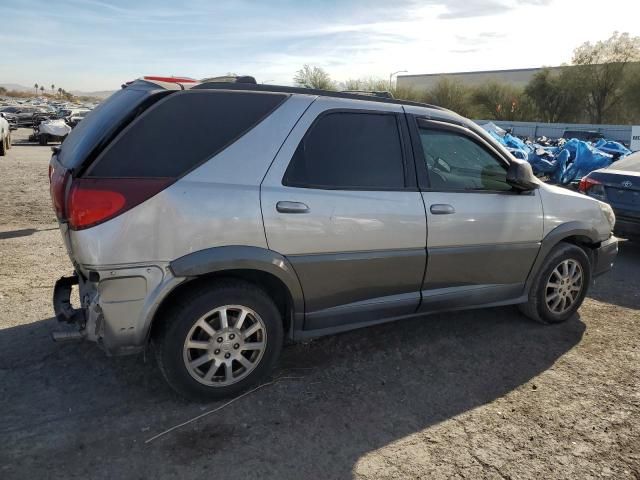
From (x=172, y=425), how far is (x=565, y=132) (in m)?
29.8

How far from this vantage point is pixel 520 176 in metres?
3.85

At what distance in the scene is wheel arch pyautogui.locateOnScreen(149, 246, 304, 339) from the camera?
2.86 metres

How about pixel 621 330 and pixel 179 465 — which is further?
pixel 621 330

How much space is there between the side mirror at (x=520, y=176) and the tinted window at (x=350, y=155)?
964 mm

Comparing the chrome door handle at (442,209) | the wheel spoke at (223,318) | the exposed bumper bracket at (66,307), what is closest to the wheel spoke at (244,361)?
the wheel spoke at (223,318)

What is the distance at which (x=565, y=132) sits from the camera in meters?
27.9

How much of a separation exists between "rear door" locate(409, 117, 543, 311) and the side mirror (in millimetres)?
73

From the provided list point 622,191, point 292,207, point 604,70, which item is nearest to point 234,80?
point 292,207

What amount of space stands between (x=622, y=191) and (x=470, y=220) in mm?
4201

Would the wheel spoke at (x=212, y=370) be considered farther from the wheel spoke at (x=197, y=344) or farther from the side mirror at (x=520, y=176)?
the side mirror at (x=520, y=176)

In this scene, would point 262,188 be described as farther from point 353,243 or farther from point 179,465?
point 179,465

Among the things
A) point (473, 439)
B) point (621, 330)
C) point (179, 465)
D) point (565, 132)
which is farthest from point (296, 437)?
point (565, 132)

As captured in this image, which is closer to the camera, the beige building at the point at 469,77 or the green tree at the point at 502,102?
the green tree at the point at 502,102

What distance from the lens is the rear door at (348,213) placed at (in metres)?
3.11
